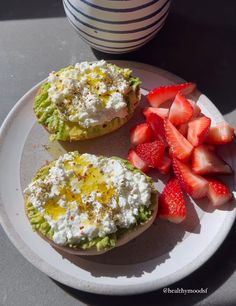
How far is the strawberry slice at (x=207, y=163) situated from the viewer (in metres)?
1.49

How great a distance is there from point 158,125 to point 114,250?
477 mm

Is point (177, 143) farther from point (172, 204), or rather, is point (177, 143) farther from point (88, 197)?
point (88, 197)

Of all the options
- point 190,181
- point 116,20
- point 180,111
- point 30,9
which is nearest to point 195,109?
point 180,111

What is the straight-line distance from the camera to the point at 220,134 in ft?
5.08

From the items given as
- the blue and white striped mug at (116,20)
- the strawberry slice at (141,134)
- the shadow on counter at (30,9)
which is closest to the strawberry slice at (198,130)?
the strawberry slice at (141,134)

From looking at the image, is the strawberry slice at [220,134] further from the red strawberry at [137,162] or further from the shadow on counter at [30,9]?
the shadow on counter at [30,9]

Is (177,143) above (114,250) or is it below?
above

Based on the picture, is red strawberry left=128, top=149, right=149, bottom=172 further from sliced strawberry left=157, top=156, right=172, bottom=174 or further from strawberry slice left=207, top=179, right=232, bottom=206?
strawberry slice left=207, top=179, right=232, bottom=206

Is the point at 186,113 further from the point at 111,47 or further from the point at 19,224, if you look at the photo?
the point at 19,224

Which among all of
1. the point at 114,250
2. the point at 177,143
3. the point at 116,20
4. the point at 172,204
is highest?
the point at 116,20

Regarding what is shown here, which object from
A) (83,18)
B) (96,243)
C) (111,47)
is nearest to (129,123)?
(111,47)

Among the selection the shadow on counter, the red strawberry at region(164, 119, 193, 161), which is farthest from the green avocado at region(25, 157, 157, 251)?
the shadow on counter

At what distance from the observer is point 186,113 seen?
1.58m

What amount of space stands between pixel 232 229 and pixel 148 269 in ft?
1.08
